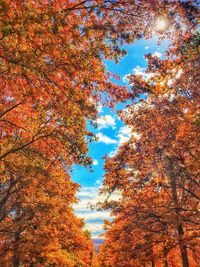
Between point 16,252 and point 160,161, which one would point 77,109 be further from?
Answer: point 16,252

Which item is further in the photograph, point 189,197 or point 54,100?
point 189,197

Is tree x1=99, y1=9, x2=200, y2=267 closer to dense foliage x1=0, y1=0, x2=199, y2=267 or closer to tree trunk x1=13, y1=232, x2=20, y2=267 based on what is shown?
dense foliage x1=0, y1=0, x2=199, y2=267

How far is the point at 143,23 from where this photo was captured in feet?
29.3

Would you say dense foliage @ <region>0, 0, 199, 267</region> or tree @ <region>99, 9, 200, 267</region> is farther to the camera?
tree @ <region>99, 9, 200, 267</region>

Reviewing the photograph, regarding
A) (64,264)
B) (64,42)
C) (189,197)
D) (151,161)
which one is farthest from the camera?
(64,264)

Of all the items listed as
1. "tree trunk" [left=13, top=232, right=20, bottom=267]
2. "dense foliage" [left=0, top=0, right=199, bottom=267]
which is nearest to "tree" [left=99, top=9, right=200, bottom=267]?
"dense foliage" [left=0, top=0, right=199, bottom=267]

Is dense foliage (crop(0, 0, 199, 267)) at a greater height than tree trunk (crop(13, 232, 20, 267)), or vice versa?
dense foliage (crop(0, 0, 199, 267))

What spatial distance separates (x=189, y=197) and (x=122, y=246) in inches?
199

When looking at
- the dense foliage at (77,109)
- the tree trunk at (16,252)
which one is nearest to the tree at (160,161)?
the dense foliage at (77,109)

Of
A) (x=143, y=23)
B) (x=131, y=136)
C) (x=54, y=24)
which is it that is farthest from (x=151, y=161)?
(x=54, y=24)

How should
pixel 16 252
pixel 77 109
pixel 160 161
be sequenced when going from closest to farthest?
pixel 77 109, pixel 160 161, pixel 16 252

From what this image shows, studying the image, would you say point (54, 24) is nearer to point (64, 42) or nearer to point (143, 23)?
point (64, 42)

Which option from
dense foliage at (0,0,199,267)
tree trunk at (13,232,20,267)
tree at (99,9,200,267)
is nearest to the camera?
dense foliage at (0,0,199,267)

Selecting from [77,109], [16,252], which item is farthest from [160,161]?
[16,252]
